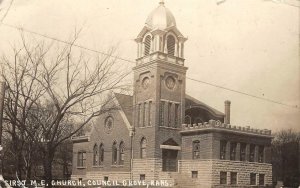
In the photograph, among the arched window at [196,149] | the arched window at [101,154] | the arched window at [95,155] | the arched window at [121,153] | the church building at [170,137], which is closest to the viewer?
the church building at [170,137]

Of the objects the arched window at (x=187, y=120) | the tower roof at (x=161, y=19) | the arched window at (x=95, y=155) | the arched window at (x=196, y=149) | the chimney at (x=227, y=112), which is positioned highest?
the tower roof at (x=161, y=19)

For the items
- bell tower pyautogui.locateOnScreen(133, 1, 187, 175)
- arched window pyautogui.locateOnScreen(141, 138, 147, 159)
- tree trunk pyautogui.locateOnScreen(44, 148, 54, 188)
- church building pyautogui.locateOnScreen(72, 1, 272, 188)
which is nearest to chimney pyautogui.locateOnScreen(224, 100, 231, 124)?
church building pyautogui.locateOnScreen(72, 1, 272, 188)

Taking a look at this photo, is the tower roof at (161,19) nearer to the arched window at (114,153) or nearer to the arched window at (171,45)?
the arched window at (171,45)

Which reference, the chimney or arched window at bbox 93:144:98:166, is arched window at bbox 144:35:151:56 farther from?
arched window at bbox 93:144:98:166

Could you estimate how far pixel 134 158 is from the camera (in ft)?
74.5

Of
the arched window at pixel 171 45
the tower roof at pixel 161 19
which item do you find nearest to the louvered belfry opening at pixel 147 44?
the tower roof at pixel 161 19

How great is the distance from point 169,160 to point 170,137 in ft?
3.74

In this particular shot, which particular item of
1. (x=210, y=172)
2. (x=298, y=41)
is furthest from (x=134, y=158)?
(x=298, y=41)

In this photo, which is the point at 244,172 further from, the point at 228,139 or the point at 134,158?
the point at 134,158

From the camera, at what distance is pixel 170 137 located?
22531 millimetres

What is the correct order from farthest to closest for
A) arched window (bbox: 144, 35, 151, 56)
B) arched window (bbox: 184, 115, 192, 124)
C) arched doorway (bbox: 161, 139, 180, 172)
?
arched window (bbox: 184, 115, 192, 124), arched window (bbox: 144, 35, 151, 56), arched doorway (bbox: 161, 139, 180, 172)

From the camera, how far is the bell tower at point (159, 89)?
22.1 metres

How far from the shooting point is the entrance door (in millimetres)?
22344

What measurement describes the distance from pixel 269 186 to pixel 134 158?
6.89 metres
